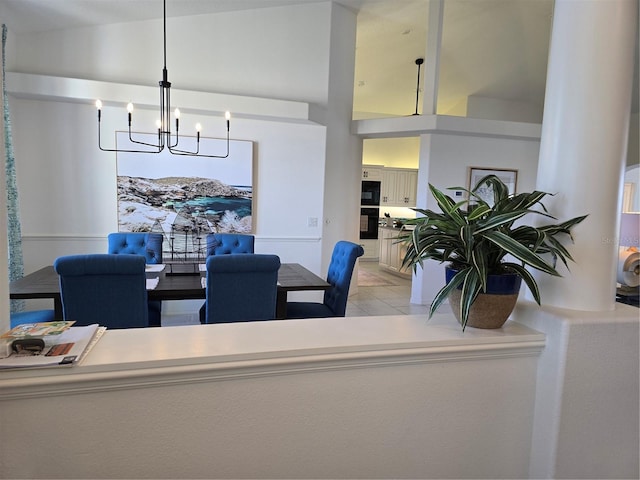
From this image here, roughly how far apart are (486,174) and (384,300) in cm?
224

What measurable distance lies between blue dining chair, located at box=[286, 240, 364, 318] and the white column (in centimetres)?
173

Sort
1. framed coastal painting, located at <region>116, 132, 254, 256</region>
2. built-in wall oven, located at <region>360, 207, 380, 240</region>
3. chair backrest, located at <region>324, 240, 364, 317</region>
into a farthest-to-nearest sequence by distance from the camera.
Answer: built-in wall oven, located at <region>360, 207, 380, 240</region>, framed coastal painting, located at <region>116, 132, 254, 256</region>, chair backrest, located at <region>324, 240, 364, 317</region>

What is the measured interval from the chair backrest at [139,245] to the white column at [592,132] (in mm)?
3226

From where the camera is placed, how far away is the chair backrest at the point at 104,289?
2.20m

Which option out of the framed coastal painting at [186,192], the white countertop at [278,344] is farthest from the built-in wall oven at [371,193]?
the white countertop at [278,344]

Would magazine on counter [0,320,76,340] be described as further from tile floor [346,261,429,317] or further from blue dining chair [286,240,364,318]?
tile floor [346,261,429,317]

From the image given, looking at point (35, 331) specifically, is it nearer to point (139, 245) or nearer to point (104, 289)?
point (104, 289)

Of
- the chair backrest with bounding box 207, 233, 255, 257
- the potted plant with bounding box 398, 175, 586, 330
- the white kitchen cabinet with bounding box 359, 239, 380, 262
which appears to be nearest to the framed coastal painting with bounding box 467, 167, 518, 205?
the chair backrest with bounding box 207, 233, 255, 257

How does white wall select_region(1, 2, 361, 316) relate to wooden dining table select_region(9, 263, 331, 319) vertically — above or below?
above

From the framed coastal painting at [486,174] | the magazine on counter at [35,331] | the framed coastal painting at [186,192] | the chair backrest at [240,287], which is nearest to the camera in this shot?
the magazine on counter at [35,331]

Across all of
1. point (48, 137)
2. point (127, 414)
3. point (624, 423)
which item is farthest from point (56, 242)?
point (624, 423)

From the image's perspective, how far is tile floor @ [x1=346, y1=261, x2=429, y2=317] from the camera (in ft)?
16.2

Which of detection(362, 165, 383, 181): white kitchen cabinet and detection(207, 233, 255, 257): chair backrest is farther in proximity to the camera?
detection(362, 165, 383, 181): white kitchen cabinet

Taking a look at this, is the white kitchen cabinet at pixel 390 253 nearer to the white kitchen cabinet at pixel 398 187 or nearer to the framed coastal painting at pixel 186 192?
the white kitchen cabinet at pixel 398 187
